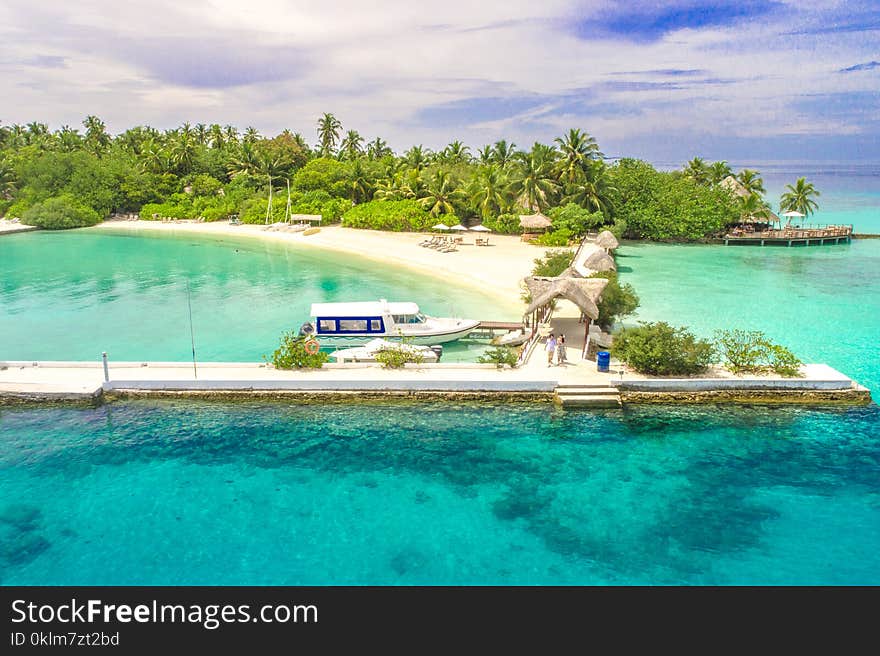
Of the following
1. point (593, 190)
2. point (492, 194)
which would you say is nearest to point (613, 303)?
point (593, 190)

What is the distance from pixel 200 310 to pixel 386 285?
34.1 feet

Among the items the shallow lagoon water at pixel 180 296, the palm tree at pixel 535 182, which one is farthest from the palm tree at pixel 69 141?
the palm tree at pixel 535 182

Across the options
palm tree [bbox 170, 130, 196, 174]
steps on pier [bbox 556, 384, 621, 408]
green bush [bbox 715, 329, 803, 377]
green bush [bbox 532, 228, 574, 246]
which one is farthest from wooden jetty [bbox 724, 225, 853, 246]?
palm tree [bbox 170, 130, 196, 174]

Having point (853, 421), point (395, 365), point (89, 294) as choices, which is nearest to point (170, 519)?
point (395, 365)

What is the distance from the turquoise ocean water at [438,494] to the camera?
11.9m

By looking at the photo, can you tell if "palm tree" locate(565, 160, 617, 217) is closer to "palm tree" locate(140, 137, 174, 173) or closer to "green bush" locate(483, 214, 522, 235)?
"green bush" locate(483, 214, 522, 235)

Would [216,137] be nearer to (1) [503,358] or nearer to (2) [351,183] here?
(2) [351,183]

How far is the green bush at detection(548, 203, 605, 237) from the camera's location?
46284mm

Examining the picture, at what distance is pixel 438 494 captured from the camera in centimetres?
1428

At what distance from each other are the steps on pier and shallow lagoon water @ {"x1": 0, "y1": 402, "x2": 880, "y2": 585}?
19.8 inches

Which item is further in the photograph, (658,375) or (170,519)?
(658,375)

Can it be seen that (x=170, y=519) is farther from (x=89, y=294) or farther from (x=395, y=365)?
(x=89, y=294)

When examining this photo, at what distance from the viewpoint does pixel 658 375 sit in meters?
19.6
